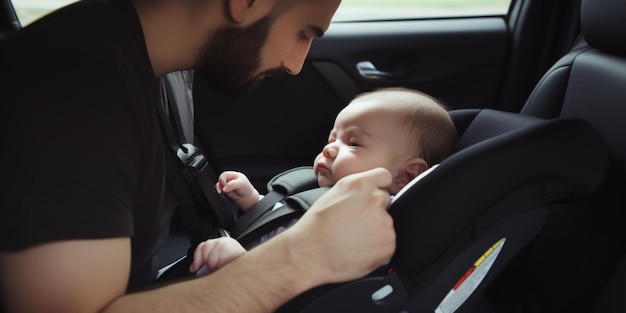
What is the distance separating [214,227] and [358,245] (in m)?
0.67

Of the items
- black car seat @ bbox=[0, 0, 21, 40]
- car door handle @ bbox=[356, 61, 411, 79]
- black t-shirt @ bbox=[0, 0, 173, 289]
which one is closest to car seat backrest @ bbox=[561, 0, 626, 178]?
A: car door handle @ bbox=[356, 61, 411, 79]

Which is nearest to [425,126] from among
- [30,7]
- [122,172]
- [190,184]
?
[190,184]

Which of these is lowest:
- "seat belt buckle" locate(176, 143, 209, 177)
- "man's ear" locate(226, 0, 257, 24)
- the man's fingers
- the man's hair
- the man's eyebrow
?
the man's hair

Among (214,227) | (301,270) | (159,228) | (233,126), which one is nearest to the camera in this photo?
(301,270)

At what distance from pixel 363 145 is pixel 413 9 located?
3.96ft

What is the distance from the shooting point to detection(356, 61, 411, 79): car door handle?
2.49 m

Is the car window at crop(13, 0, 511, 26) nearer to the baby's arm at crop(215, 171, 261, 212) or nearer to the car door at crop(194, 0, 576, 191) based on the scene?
the car door at crop(194, 0, 576, 191)

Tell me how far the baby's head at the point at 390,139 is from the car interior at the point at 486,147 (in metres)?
0.08

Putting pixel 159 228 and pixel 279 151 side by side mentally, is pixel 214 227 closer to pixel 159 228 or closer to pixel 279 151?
pixel 159 228

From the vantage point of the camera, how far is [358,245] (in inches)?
42.8

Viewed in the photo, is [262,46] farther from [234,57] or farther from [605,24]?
[605,24]

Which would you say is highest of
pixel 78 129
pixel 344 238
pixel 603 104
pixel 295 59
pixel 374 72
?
pixel 78 129

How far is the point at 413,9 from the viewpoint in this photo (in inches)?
103

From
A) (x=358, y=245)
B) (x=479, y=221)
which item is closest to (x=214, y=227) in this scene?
(x=358, y=245)
